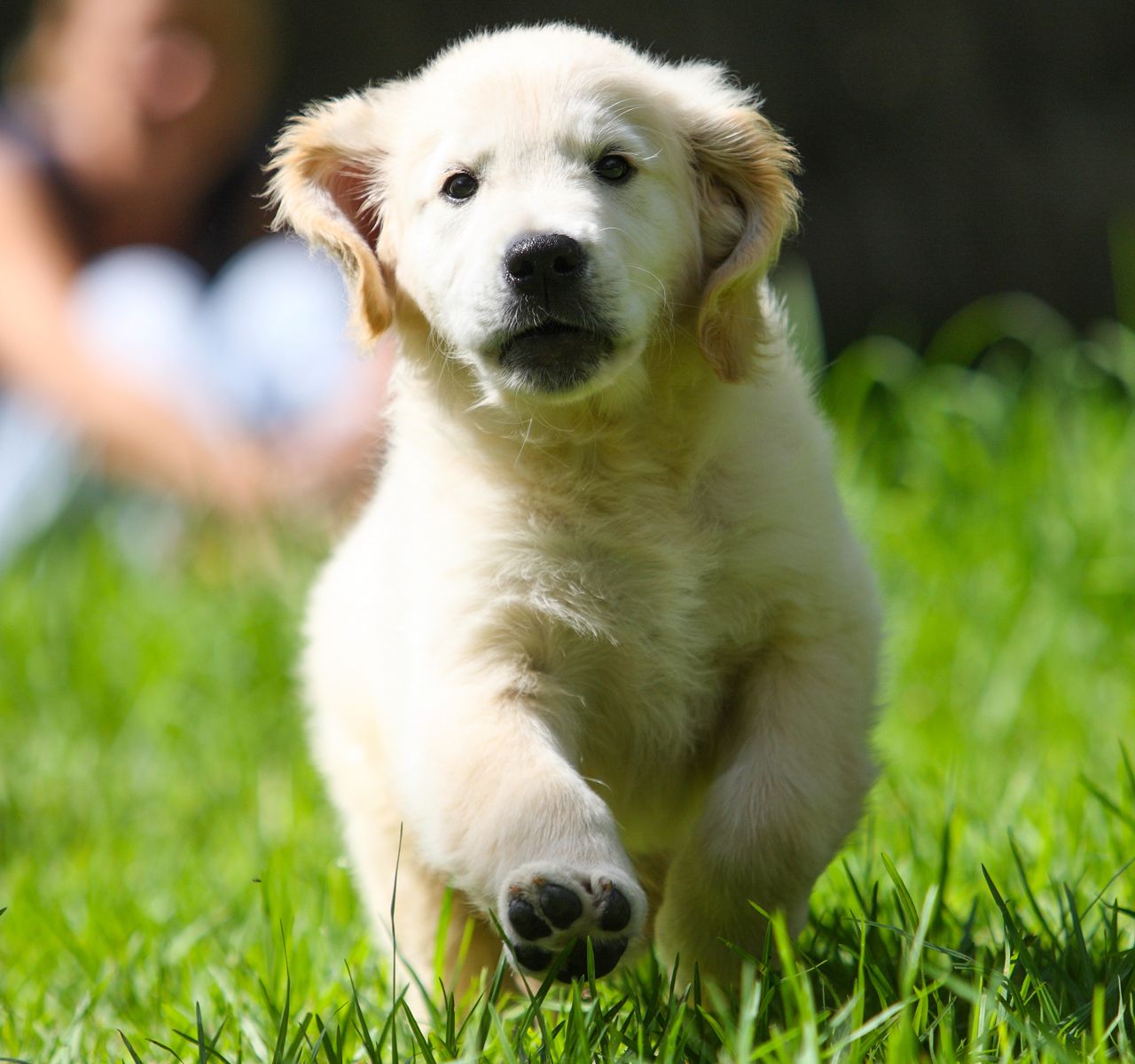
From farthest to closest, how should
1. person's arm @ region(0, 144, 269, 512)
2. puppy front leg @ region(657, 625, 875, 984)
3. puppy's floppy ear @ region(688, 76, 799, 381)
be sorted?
1. person's arm @ region(0, 144, 269, 512)
2. puppy's floppy ear @ region(688, 76, 799, 381)
3. puppy front leg @ region(657, 625, 875, 984)

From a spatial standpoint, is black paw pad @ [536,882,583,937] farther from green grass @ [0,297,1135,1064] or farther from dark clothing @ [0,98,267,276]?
dark clothing @ [0,98,267,276]

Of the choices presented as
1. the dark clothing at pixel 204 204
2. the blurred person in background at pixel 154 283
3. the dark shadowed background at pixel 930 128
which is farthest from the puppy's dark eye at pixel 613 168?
the dark shadowed background at pixel 930 128

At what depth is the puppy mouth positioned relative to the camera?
9.27 feet

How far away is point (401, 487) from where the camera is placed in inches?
128

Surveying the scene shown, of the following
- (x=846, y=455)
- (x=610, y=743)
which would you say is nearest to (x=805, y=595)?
(x=610, y=743)

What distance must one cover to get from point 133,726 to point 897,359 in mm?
3446

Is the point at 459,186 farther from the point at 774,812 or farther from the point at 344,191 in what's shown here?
the point at 774,812

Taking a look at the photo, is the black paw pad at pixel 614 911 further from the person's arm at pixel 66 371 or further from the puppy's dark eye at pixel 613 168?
the person's arm at pixel 66 371

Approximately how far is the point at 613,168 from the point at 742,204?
339 mm

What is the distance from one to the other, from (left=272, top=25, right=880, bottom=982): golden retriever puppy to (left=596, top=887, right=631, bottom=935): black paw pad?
0.47 feet

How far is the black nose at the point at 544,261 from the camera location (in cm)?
271

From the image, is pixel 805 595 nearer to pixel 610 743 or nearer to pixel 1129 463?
pixel 610 743

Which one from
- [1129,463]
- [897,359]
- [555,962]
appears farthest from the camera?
[897,359]

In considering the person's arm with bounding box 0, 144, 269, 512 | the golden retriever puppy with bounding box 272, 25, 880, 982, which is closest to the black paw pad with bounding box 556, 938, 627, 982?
the golden retriever puppy with bounding box 272, 25, 880, 982
